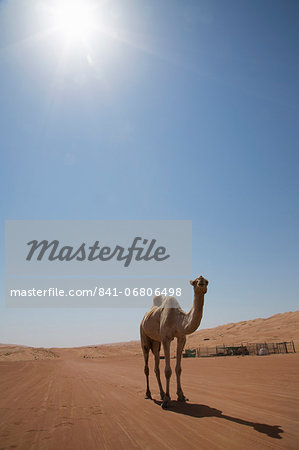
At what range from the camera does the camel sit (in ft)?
23.8

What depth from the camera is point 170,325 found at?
27.9 feet

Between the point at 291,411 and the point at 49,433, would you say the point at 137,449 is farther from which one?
the point at 291,411

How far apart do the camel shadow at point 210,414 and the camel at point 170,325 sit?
39cm

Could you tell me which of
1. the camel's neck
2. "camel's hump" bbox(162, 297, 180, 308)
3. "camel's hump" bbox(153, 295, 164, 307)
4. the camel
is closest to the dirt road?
the camel

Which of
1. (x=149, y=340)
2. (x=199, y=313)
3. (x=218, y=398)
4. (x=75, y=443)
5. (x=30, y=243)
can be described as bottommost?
(x=218, y=398)

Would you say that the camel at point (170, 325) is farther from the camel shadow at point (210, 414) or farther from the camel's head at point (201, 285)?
the camel shadow at point (210, 414)

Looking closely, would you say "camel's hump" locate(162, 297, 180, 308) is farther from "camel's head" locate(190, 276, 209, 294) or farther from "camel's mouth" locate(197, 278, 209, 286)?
"camel's mouth" locate(197, 278, 209, 286)

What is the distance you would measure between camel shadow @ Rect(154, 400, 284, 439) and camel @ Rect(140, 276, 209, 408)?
15.4 inches

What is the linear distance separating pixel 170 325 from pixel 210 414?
8.50 feet

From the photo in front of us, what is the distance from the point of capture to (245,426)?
5.51m

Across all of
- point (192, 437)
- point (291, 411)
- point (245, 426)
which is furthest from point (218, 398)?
point (192, 437)

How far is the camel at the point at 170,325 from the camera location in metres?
7.25

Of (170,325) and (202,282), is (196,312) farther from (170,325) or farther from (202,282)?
(170,325)

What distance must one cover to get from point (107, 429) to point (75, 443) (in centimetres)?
91
